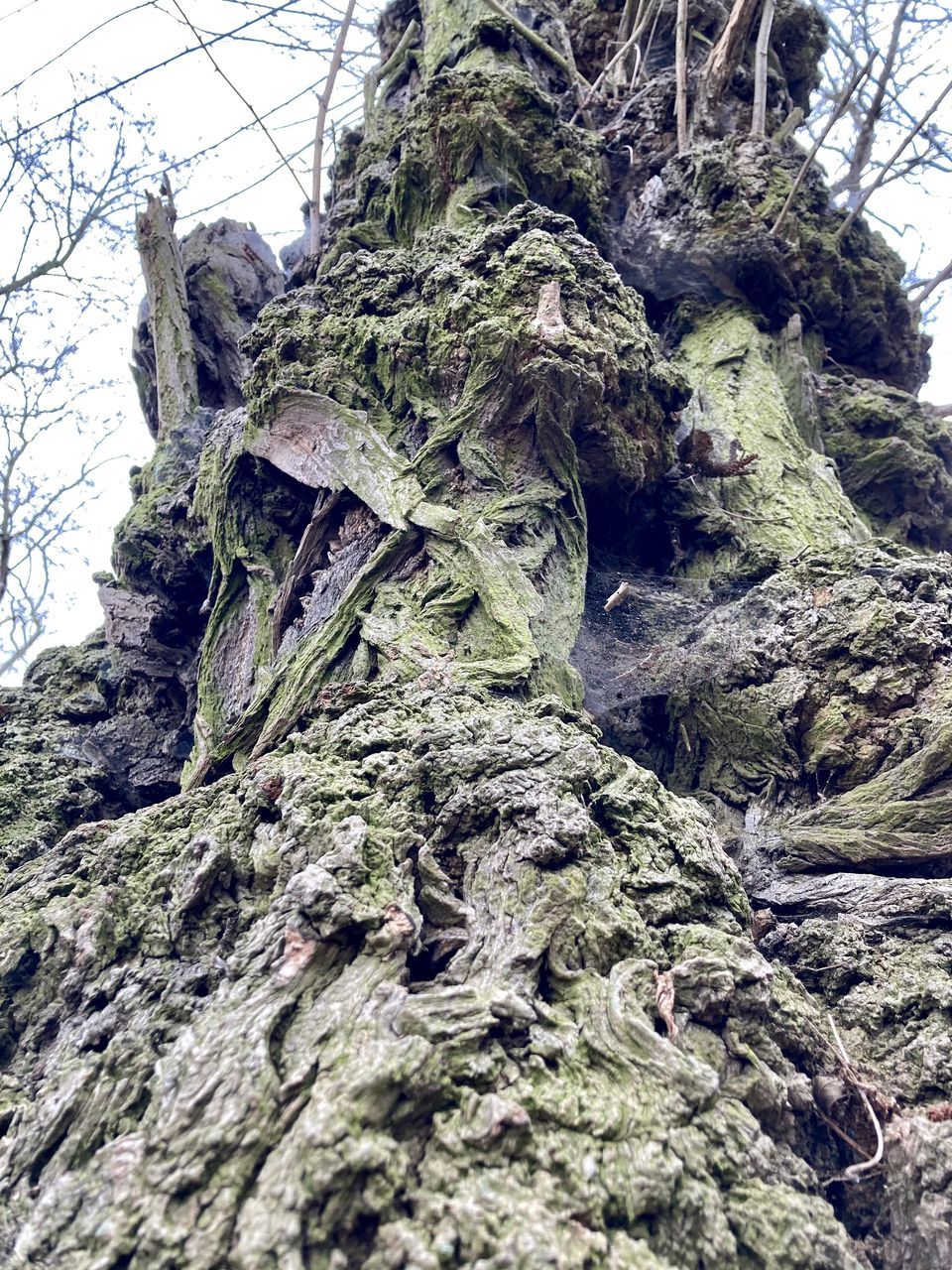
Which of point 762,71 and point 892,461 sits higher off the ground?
point 762,71

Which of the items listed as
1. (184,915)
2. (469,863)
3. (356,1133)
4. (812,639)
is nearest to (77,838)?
(184,915)

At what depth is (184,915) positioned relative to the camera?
7.82ft

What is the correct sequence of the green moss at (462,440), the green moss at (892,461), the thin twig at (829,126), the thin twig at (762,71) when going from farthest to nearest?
1. the thin twig at (762,71)
2. the green moss at (892,461)
3. the thin twig at (829,126)
4. the green moss at (462,440)

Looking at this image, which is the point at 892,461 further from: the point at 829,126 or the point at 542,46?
the point at 542,46

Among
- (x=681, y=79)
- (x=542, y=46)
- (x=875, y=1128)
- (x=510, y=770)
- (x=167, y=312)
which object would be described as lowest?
(x=875, y=1128)

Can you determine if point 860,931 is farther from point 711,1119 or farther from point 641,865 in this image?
point 711,1119

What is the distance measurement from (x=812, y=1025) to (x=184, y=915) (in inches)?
64.4

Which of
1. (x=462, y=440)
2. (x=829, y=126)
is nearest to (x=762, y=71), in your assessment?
(x=829, y=126)

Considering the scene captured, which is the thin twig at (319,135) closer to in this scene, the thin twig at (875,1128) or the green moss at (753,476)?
the green moss at (753,476)

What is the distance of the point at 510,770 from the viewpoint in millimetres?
2584

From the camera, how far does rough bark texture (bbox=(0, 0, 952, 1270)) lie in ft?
5.56

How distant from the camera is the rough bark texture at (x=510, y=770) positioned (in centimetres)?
169

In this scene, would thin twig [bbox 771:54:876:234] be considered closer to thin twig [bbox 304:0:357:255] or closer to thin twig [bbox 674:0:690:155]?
thin twig [bbox 674:0:690:155]

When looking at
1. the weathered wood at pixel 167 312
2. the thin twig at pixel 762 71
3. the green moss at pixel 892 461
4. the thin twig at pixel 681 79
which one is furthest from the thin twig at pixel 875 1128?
the thin twig at pixel 762 71
